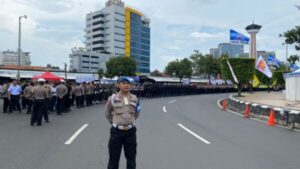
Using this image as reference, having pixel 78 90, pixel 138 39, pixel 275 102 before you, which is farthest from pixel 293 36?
pixel 138 39

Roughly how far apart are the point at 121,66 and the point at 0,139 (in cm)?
8184

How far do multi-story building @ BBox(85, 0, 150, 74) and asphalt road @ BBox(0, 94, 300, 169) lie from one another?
5435 inches

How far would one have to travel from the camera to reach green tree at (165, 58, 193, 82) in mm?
96125

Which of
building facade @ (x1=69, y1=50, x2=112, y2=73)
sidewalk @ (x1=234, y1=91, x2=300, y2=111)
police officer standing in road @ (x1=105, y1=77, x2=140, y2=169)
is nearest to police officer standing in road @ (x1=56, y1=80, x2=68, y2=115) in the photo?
sidewalk @ (x1=234, y1=91, x2=300, y2=111)

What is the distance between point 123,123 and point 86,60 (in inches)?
5638

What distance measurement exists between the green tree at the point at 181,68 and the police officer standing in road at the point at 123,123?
89105 mm

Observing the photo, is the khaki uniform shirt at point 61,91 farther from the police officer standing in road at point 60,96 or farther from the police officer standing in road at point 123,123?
the police officer standing in road at point 123,123

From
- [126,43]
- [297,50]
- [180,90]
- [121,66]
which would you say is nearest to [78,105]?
[180,90]

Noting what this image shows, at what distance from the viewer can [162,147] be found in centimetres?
1001

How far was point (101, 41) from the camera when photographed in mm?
159000

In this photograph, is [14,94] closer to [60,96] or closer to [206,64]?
[60,96]

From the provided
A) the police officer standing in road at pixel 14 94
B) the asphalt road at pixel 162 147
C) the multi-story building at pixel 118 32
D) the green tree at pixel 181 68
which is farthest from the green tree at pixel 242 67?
the multi-story building at pixel 118 32

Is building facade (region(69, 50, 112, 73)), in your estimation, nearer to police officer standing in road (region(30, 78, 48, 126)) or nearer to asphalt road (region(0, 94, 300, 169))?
police officer standing in road (region(30, 78, 48, 126))

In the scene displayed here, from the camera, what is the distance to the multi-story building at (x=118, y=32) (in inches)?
6043
